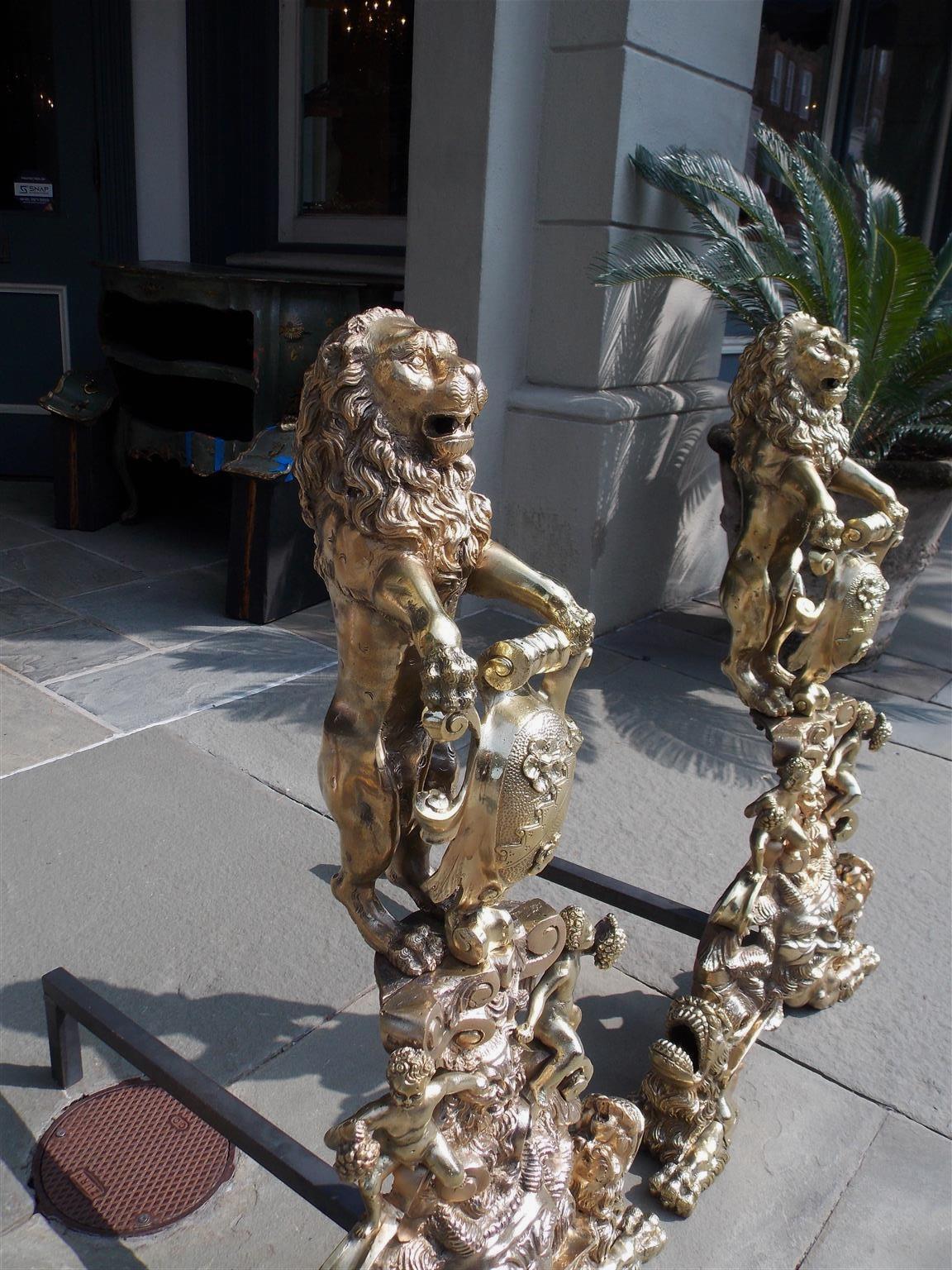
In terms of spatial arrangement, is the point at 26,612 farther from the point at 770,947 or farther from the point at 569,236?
the point at 770,947

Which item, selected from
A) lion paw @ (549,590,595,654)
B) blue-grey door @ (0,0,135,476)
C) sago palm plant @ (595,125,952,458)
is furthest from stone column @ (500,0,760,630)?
lion paw @ (549,590,595,654)

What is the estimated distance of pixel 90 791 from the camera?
3.20 metres

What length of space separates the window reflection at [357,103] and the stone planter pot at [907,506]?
2.85 metres

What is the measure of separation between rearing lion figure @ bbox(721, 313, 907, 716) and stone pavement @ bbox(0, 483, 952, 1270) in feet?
2.67

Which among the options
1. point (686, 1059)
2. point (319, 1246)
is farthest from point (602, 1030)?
point (319, 1246)

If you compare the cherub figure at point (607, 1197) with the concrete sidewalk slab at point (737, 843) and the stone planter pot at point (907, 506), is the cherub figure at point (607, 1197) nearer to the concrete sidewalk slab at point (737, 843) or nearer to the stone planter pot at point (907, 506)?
the concrete sidewalk slab at point (737, 843)

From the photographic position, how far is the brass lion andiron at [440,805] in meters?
1.38

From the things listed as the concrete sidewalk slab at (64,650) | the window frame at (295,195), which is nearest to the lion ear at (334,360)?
the concrete sidewalk slab at (64,650)

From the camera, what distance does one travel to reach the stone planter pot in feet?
14.8

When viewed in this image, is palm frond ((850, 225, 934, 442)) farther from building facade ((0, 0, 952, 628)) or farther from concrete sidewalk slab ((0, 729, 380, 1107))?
concrete sidewalk slab ((0, 729, 380, 1107))

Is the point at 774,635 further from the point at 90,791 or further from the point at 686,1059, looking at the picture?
the point at 90,791

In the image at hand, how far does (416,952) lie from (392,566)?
0.56 meters

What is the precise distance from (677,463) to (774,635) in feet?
9.77

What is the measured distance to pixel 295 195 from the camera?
6426mm
